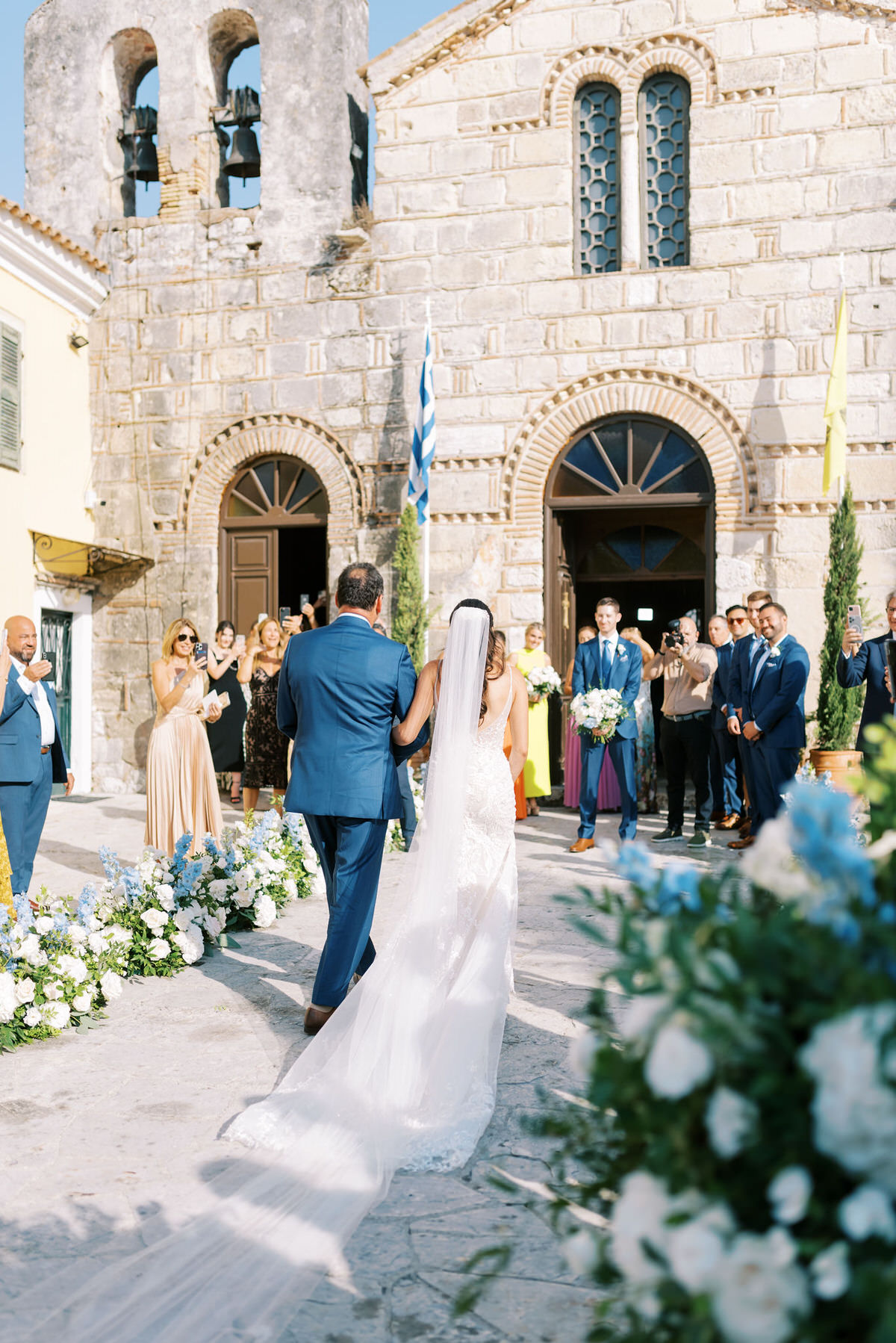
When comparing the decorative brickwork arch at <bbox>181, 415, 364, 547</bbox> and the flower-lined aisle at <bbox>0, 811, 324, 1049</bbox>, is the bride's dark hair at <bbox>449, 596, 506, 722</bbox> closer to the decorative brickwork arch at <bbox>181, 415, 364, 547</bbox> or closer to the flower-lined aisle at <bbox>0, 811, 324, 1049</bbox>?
the flower-lined aisle at <bbox>0, 811, 324, 1049</bbox>

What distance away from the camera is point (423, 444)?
12.4 metres

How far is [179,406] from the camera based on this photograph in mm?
13953

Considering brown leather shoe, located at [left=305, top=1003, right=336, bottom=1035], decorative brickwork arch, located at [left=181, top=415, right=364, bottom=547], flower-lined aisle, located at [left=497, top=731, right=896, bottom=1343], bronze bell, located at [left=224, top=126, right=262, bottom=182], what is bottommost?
brown leather shoe, located at [left=305, top=1003, right=336, bottom=1035]

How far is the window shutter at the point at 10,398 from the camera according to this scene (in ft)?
42.1

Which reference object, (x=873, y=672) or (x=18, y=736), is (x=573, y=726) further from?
(x=18, y=736)

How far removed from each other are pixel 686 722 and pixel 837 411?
12.4 feet

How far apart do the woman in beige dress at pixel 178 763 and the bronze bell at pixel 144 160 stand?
903cm

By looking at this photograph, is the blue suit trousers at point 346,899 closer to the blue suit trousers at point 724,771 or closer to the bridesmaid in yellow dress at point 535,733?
the blue suit trousers at point 724,771

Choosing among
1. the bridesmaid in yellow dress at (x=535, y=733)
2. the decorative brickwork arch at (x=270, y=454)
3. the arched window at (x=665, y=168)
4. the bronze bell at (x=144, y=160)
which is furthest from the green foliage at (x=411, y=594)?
the bronze bell at (x=144, y=160)

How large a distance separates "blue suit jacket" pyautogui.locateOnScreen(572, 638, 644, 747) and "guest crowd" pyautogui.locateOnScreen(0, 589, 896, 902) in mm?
13

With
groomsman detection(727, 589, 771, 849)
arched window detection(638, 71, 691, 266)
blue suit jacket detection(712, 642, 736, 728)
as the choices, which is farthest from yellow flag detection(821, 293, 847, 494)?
groomsman detection(727, 589, 771, 849)

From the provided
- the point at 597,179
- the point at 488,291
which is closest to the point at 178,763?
the point at 488,291

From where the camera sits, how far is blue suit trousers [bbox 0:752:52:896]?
6.75 m

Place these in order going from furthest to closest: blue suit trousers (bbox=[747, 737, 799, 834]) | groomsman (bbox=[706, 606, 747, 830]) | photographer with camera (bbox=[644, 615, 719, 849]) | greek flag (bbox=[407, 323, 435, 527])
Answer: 1. greek flag (bbox=[407, 323, 435, 527])
2. photographer with camera (bbox=[644, 615, 719, 849])
3. groomsman (bbox=[706, 606, 747, 830])
4. blue suit trousers (bbox=[747, 737, 799, 834])
